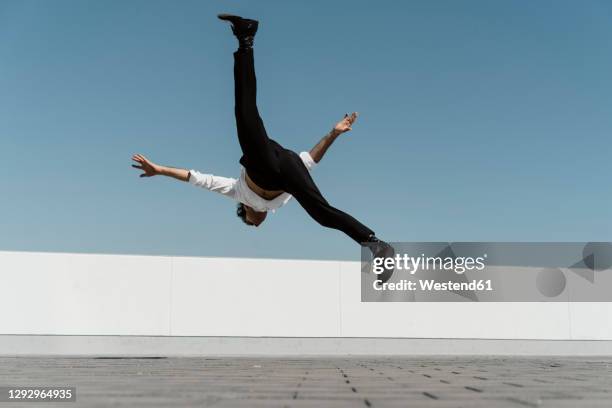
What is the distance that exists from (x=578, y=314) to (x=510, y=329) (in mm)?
1677

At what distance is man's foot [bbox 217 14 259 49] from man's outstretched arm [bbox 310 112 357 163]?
1044 mm

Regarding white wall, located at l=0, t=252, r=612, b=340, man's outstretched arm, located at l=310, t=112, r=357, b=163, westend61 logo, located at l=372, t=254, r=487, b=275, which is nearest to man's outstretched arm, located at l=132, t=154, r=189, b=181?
man's outstretched arm, located at l=310, t=112, r=357, b=163

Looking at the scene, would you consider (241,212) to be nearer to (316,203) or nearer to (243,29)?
(316,203)

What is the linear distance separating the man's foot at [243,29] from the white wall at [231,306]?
929 cm

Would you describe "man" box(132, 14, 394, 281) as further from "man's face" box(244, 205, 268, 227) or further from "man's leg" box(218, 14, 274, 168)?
"man's face" box(244, 205, 268, 227)

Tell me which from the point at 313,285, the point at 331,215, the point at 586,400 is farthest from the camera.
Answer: the point at 313,285

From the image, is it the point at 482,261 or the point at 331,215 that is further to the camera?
the point at 482,261

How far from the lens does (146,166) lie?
5461 mm

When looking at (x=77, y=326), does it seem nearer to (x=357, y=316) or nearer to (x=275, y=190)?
(x=357, y=316)

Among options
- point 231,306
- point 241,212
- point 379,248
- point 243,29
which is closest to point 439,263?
point 231,306

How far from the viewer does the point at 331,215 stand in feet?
16.8

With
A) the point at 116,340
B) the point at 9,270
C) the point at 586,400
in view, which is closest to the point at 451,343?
the point at 116,340

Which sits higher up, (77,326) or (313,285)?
(313,285)

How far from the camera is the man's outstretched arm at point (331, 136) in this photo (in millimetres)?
5574
